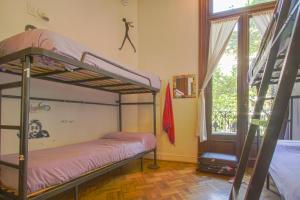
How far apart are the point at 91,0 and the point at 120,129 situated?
227 centimetres

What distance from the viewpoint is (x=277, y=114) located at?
26.0 inches

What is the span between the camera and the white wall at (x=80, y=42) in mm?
2215

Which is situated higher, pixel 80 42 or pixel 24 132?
pixel 80 42

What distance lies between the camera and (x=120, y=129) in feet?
13.0

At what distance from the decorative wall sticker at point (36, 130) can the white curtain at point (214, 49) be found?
2362mm

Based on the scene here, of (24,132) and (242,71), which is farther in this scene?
(242,71)

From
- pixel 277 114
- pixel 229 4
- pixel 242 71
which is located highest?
pixel 229 4

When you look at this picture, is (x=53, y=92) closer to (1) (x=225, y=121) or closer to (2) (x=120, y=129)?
(2) (x=120, y=129)

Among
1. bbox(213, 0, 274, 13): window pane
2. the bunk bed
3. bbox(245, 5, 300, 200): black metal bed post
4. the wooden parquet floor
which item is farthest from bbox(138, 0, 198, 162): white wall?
bbox(245, 5, 300, 200): black metal bed post

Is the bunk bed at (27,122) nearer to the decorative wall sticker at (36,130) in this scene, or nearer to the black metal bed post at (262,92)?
the decorative wall sticker at (36,130)

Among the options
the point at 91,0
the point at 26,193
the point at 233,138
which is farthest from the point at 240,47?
the point at 26,193

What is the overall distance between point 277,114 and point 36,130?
2500 millimetres

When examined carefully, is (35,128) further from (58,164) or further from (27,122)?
(27,122)

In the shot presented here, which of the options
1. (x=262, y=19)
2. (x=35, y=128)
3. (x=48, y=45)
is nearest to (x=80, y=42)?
(x=35, y=128)
